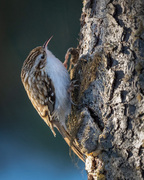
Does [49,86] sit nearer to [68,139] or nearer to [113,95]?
[68,139]

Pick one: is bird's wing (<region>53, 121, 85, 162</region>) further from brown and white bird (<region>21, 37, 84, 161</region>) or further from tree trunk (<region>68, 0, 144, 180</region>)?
tree trunk (<region>68, 0, 144, 180</region>)

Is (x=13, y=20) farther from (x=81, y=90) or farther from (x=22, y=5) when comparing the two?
(x=81, y=90)

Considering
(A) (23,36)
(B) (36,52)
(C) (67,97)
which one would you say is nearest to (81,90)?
(C) (67,97)

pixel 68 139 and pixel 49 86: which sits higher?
pixel 49 86

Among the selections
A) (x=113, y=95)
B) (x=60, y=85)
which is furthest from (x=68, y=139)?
(x=113, y=95)

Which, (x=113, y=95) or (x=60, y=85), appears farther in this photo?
(x=60, y=85)
